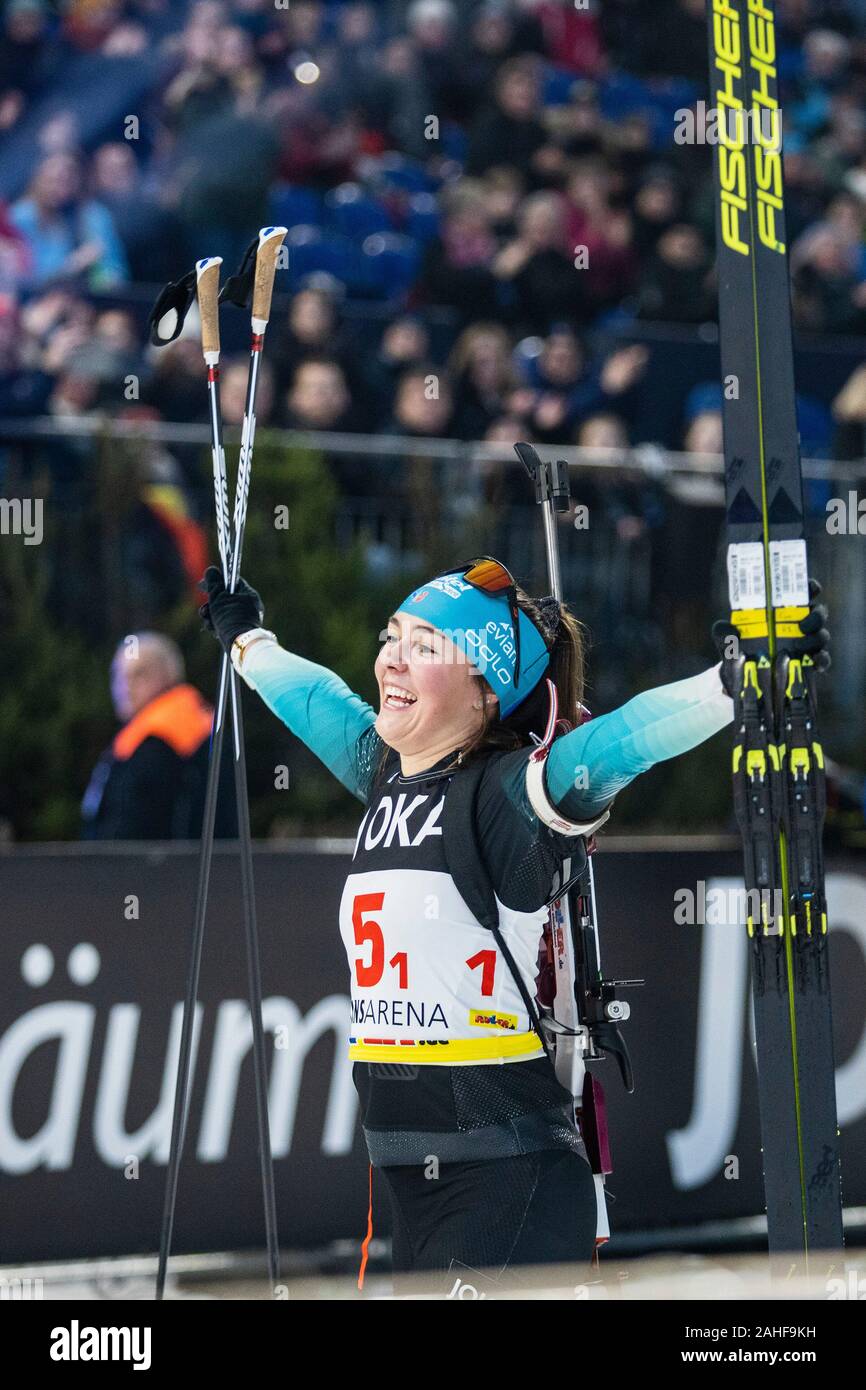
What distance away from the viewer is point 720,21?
368cm

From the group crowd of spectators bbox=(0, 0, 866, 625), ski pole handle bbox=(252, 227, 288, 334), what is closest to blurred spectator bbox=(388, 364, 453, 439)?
crowd of spectators bbox=(0, 0, 866, 625)

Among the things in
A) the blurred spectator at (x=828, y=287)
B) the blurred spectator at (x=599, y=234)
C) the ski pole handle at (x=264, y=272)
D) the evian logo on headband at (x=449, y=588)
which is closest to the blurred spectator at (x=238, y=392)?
the blurred spectator at (x=599, y=234)

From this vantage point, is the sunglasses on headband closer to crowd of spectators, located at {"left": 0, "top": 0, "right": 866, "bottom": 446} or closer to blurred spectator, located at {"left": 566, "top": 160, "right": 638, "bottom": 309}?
crowd of spectators, located at {"left": 0, "top": 0, "right": 866, "bottom": 446}

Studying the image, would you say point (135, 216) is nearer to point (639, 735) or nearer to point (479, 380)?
point (479, 380)

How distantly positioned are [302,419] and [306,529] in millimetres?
844

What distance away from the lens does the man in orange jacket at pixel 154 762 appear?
21.9ft

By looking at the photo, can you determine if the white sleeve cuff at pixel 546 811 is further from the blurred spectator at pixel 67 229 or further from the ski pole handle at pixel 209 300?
the blurred spectator at pixel 67 229

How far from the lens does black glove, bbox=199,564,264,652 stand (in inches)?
158

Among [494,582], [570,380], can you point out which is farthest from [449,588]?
[570,380]

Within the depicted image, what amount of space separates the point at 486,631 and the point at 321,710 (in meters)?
0.53

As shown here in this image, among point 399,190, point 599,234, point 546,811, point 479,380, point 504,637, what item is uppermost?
point 399,190

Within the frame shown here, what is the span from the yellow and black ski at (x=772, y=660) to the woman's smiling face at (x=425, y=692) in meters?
0.52

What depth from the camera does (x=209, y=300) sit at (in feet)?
12.9
